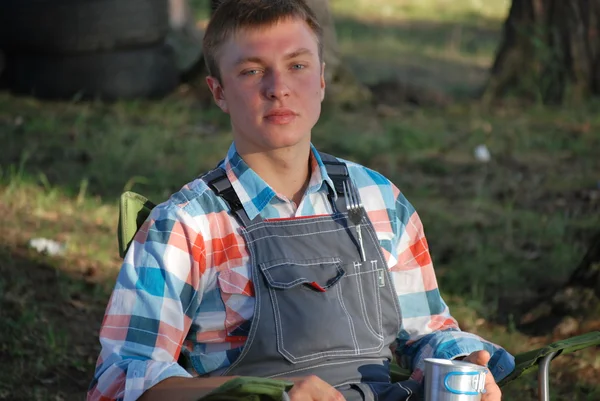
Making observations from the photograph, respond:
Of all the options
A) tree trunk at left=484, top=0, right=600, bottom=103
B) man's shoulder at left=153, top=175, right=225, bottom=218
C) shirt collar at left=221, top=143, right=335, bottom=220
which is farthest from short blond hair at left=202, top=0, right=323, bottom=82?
tree trunk at left=484, top=0, right=600, bottom=103

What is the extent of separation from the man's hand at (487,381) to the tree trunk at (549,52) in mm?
6015

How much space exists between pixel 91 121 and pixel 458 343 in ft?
16.6

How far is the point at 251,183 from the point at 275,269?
10.9 inches

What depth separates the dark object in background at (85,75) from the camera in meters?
8.34

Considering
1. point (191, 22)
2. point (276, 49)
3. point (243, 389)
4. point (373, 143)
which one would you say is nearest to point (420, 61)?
point (191, 22)

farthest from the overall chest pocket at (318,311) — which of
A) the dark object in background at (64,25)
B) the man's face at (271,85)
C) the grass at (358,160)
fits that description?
the dark object in background at (64,25)

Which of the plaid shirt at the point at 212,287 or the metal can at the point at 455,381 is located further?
the plaid shirt at the point at 212,287

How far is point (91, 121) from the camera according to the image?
297 inches

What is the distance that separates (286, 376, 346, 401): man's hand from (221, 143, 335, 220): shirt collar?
0.52 metres

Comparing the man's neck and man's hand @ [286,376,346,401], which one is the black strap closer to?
the man's neck

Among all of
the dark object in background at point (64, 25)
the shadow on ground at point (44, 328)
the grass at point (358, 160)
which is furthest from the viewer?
the dark object in background at point (64, 25)

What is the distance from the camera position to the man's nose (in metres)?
2.88

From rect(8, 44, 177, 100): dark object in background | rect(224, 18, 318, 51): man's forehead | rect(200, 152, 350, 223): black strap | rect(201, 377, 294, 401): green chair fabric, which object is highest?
rect(8, 44, 177, 100): dark object in background

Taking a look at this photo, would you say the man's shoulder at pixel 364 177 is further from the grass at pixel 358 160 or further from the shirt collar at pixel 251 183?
the grass at pixel 358 160
